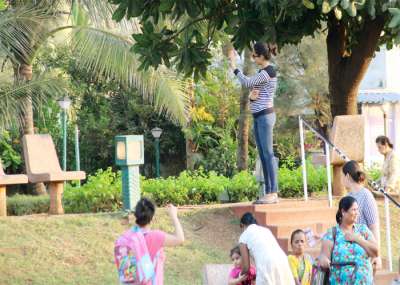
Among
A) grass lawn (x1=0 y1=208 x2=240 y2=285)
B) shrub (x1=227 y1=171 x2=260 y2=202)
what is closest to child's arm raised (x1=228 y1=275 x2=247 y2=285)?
grass lawn (x1=0 y1=208 x2=240 y2=285)

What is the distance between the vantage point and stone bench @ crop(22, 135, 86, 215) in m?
12.3

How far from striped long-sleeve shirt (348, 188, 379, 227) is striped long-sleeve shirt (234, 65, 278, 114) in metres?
3.09

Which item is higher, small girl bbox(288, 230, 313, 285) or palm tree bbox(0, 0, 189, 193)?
palm tree bbox(0, 0, 189, 193)

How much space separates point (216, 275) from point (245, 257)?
5.42 feet

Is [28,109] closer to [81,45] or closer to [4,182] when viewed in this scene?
[81,45]

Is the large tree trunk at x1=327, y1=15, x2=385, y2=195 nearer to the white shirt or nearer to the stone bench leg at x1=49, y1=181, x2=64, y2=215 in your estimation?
the stone bench leg at x1=49, y1=181, x2=64, y2=215

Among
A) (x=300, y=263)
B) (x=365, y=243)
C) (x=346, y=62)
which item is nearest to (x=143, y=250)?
(x=365, y=243)

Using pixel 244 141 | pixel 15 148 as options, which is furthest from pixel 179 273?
pixel 15 148

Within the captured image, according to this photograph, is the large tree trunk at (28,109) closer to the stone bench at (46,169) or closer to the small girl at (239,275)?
the stone bench at (46,169)

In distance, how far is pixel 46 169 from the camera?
504 inches

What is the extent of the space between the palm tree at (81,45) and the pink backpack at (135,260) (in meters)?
8.30

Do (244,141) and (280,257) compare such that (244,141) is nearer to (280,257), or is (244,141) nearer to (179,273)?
(179,273)

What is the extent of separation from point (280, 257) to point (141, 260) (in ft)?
3.87

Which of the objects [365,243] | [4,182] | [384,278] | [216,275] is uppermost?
[4,182]
